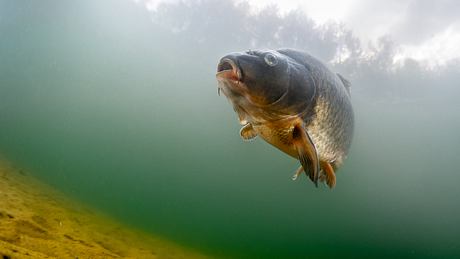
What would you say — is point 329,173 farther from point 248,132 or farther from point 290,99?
point 290,99

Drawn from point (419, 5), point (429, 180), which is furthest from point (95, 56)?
point (429, 180)

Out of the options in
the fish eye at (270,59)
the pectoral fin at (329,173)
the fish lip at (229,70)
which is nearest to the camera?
the fish lip at (229,70)

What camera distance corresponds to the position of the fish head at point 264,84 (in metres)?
2.00

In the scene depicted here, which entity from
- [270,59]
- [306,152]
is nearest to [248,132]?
[306,152]

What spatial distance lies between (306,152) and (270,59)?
680mm

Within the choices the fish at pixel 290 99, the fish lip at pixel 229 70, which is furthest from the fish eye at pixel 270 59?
the fish lip at pixel 229 70

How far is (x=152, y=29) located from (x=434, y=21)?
1388 inches

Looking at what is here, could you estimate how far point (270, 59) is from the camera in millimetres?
2119

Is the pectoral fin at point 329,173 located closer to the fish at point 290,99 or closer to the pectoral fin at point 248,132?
the fish at point 290,99

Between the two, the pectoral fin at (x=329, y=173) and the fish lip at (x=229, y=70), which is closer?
the fish lip at (x=229, y=70)

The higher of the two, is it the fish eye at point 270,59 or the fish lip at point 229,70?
the fish eye at point 270,59

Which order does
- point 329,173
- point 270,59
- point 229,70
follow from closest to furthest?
1. point 229,70
2. point 270,59
3. point 329,173

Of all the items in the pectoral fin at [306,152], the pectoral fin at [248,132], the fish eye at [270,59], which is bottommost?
the pectoral fin at [306,152]

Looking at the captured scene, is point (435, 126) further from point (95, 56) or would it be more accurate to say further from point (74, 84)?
point (74, 84)
